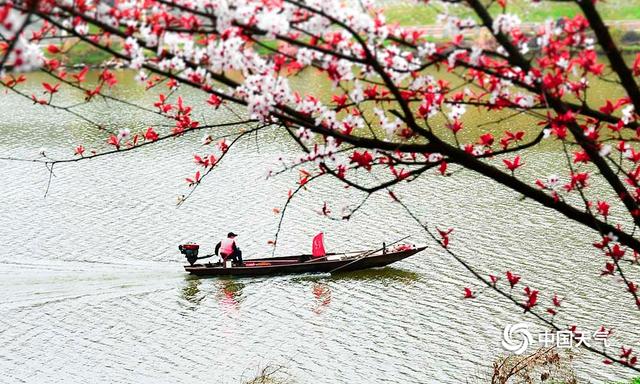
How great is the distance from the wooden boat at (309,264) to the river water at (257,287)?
0.25m

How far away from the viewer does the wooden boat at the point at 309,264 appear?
2234 cm

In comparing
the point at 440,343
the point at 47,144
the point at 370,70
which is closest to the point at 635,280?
the point at 440,343

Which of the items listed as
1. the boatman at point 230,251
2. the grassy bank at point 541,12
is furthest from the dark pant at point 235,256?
the grassy bank at point 541,12

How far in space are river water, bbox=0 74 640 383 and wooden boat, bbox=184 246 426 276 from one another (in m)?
0.25

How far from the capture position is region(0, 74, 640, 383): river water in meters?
17.5

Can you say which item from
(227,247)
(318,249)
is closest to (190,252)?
(227,247)

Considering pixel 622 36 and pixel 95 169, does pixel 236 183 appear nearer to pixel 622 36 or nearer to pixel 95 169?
pixel 95 169

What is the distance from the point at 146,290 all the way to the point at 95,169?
13569mm

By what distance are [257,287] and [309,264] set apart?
1.50 metres

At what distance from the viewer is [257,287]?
21.9 metres

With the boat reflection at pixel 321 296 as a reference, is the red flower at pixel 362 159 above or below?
above

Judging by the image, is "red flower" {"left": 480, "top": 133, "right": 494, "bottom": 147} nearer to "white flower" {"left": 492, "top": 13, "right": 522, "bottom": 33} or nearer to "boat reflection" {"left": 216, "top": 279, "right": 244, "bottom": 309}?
"white flower" {"left": 492, "top": 13, "right": 522, "bottom": 33}

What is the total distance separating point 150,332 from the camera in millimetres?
19219

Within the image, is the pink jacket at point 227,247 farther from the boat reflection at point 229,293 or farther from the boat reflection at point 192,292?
the boat reflection at point 192,292
